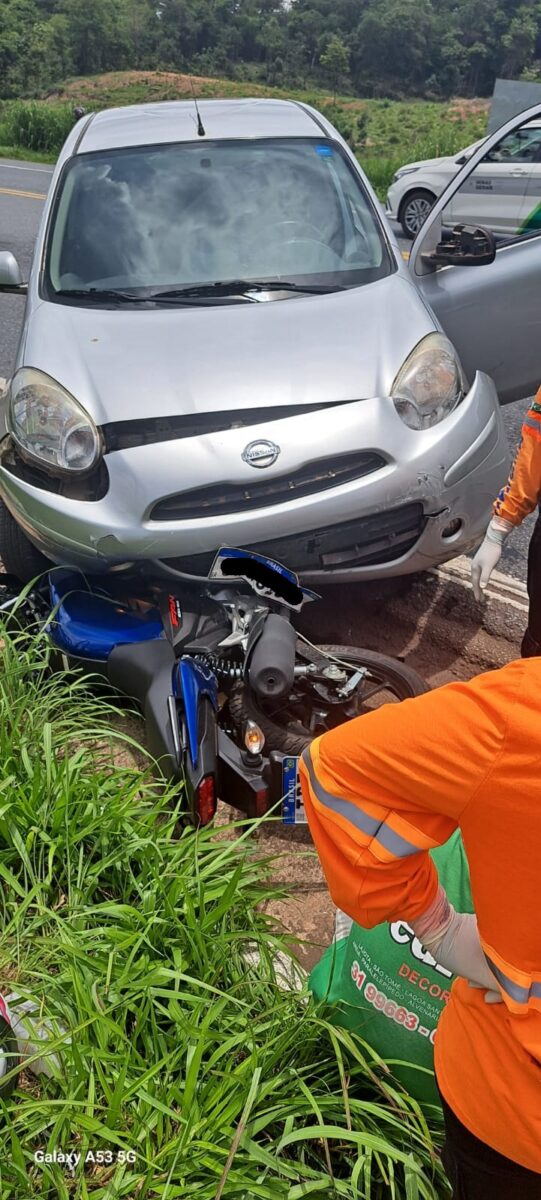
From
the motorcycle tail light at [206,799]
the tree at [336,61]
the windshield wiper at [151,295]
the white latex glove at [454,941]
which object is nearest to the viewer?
the white latex glove at [454,941]

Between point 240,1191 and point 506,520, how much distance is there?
6.23 ft

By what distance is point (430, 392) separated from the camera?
128 inches

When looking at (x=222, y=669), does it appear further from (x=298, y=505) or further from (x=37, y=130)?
(x=37, y=130)

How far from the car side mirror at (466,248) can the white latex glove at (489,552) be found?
1.56 m

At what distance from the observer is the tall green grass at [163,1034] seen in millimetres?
1692

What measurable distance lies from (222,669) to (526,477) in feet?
3.35

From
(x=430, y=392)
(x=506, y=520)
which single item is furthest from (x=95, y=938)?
(x=430, y=392)

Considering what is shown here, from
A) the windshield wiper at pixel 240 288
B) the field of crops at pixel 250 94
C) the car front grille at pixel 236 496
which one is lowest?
the field of crops at pixel 250 94

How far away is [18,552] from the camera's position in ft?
12.2

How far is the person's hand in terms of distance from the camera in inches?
116

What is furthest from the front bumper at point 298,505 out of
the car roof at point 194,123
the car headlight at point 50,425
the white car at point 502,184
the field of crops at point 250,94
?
the field of crops at point 250,94

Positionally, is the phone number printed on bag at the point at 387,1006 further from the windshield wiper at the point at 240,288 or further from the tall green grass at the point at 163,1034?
the windshield wiper at the point at 240,288

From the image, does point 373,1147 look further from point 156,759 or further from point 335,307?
point 335,307

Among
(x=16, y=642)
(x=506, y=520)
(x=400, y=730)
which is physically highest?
(x=400, y=730)
